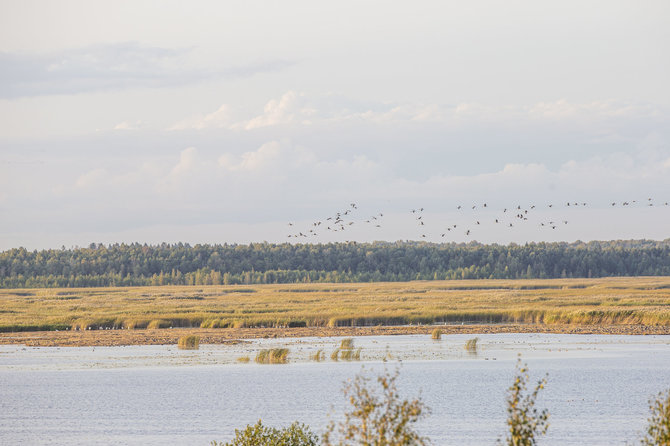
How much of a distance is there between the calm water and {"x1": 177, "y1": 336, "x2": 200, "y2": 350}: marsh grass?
660 mm

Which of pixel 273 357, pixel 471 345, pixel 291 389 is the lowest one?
pixel 291 389

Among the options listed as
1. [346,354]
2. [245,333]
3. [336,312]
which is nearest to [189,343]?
[245,333]

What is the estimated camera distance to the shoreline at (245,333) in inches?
2596

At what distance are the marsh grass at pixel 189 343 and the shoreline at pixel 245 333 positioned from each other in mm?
1192

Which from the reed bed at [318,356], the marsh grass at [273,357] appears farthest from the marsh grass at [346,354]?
the marsh grass at [273,357]

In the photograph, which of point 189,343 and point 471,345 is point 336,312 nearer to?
point 189,343

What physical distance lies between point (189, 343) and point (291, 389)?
61.2ft

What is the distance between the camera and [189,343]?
63.6 m

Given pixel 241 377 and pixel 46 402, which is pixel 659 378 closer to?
pixel 241 377

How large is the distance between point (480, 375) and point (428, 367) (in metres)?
3.37

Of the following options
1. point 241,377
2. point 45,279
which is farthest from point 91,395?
point 45,279

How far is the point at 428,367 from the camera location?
172 ft

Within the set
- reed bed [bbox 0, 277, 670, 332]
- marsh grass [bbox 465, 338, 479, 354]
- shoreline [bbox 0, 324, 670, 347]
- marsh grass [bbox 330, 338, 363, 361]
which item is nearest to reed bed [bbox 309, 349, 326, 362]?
marsh grass [bbox 330, 338, 363, 361]

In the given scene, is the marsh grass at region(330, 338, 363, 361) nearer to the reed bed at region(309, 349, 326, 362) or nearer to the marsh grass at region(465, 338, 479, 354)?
the reed bed at region(309, 349, 326, 362)
